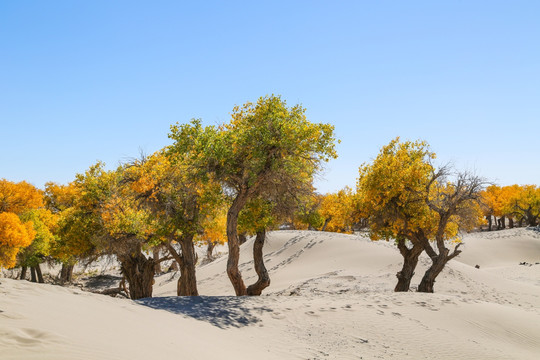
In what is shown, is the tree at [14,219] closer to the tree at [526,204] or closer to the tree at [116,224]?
the tree at [116,224]

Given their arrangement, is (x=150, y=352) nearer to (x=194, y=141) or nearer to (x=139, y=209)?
(x=194, y=141)

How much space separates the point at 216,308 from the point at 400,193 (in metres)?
9.63

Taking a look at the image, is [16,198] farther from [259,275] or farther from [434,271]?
[434,271]

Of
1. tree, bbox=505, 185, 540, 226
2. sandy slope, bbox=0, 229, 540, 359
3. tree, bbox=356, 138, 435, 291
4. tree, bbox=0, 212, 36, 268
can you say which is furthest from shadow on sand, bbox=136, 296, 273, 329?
tree, bbox=505, 185, 540, 226

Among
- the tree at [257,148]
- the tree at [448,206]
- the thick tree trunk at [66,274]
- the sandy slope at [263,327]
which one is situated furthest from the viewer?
the thick tree trunk at [66,274]

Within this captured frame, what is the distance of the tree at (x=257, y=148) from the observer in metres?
13.7

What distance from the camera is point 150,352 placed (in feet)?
20.2

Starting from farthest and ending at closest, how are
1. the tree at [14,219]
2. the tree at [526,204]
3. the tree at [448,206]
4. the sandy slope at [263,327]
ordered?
the tree at [526,204] → the tree at [14,219] → the tree at [448,206] → the sandy slope at [263,327]

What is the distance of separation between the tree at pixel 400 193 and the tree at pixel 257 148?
3818 mm

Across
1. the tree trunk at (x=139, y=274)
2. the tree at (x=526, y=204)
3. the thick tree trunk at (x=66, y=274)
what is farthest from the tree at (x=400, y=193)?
the tree at (x=526, y=204)

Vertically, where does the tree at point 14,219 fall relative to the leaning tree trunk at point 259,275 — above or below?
above

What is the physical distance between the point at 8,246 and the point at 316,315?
2233 cm

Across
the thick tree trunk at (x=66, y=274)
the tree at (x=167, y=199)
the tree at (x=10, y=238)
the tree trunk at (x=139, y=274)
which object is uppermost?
the tree at (x=167, y=199)

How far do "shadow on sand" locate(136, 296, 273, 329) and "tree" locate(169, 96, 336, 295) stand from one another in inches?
103
